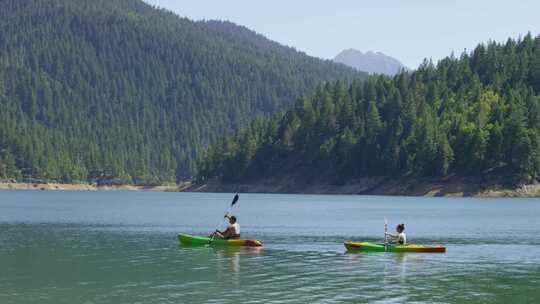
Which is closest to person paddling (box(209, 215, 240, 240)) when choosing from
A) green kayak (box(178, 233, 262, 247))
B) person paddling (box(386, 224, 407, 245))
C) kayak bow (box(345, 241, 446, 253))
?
green kayak (box(178, 233, 262, 247))

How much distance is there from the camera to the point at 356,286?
49688 mm


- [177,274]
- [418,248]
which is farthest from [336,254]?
[177,274]

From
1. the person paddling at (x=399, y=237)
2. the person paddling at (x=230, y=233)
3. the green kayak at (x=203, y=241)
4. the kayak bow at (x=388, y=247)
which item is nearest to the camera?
the person paddling at (x=399, y=237)

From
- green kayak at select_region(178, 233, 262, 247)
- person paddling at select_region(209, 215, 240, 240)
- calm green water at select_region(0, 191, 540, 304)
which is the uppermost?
person paddling at select_region(209, 215, 240, 240)

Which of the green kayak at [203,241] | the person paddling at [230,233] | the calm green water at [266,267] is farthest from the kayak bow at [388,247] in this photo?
the person paddling at [230,233]

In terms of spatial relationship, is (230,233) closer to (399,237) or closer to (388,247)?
(388,247)

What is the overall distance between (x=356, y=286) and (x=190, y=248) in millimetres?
24695

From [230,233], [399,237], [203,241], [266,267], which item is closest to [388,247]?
[399,237]

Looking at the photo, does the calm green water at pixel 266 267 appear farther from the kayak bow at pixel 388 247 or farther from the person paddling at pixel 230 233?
the person paddling at pixel 230 233

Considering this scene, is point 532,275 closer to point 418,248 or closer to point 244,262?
point 418,248

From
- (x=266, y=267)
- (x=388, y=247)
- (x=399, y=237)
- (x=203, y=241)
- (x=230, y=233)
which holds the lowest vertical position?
(x=266, y=267)

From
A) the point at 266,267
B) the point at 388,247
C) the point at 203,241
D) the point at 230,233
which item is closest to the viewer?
the point at 266,267

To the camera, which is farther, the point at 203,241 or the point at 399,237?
the point at 203,241

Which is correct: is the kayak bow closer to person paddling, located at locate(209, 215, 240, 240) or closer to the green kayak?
the green kayak
